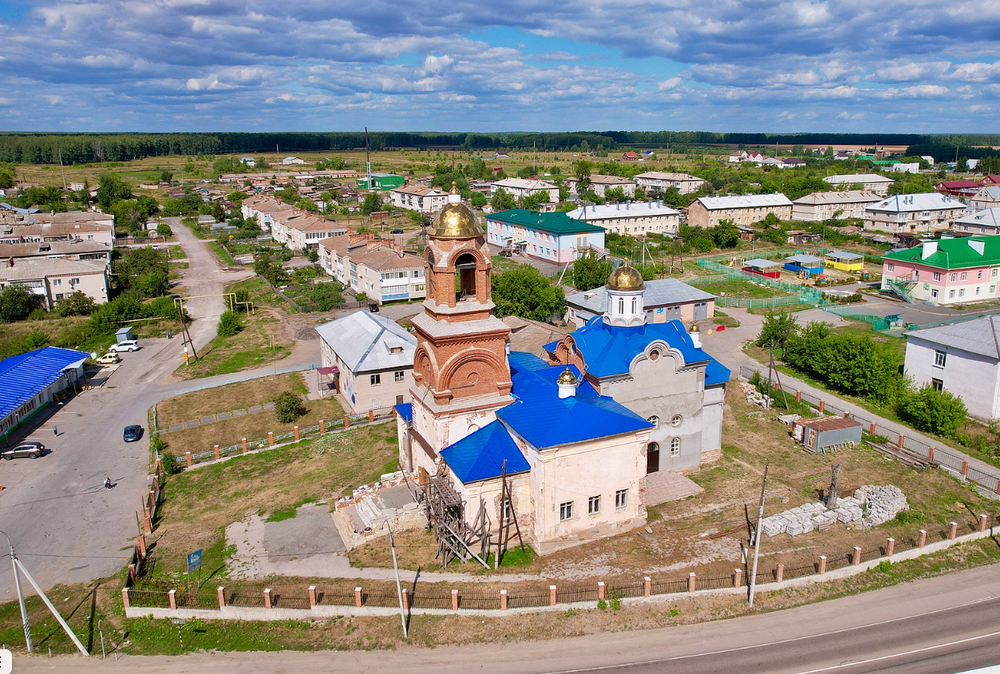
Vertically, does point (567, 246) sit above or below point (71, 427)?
above

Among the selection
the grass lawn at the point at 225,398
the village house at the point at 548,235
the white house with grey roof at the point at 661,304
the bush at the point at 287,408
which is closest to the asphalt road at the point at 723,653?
the bush at the point at 287,408

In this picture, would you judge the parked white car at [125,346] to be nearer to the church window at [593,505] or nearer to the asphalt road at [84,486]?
the asphalt road at [84,486]

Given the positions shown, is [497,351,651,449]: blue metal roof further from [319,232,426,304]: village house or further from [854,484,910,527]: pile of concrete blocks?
[319,232,426,304]: village house

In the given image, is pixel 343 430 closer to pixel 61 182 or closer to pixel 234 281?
pixel 234 281

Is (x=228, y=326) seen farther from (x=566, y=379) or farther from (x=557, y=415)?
(x=557, y=415)

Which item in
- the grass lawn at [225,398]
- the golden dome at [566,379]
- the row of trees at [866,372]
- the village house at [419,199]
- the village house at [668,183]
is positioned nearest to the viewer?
the golden dome at [566,379]

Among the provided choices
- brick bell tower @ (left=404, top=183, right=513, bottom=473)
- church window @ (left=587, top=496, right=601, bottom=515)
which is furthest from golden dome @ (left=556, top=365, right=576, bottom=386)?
church window @ (left=587, top=496, right=601, bottom=515)

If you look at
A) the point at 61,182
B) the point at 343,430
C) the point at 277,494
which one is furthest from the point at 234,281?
the point at 61,182
